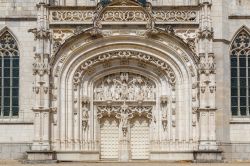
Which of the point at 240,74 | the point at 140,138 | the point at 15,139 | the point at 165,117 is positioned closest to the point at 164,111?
the point at 165,117

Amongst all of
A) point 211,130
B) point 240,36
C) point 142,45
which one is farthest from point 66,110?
point 240,36

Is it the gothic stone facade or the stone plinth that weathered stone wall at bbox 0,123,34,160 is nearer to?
the gothic stone facade

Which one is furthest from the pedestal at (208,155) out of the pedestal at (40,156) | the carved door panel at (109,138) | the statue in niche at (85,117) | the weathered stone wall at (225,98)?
the pedestal at (40,156)

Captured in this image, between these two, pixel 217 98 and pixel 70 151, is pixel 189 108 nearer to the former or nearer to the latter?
pixel 217 98

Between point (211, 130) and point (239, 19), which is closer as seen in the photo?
point (211, 130)

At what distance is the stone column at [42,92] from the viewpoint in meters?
29.2

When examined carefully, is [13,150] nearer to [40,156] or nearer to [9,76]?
[40,156]

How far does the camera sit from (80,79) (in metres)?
30.5

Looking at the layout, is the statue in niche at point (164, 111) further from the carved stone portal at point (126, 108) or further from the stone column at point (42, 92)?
the stone column at point (42, 92)

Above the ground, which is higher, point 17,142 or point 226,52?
point 226,52

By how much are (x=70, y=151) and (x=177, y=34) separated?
24.4 feet

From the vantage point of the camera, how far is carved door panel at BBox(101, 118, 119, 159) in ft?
101

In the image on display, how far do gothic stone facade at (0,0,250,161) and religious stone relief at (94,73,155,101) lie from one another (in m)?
0.05

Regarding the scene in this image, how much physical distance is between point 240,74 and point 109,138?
714cm
